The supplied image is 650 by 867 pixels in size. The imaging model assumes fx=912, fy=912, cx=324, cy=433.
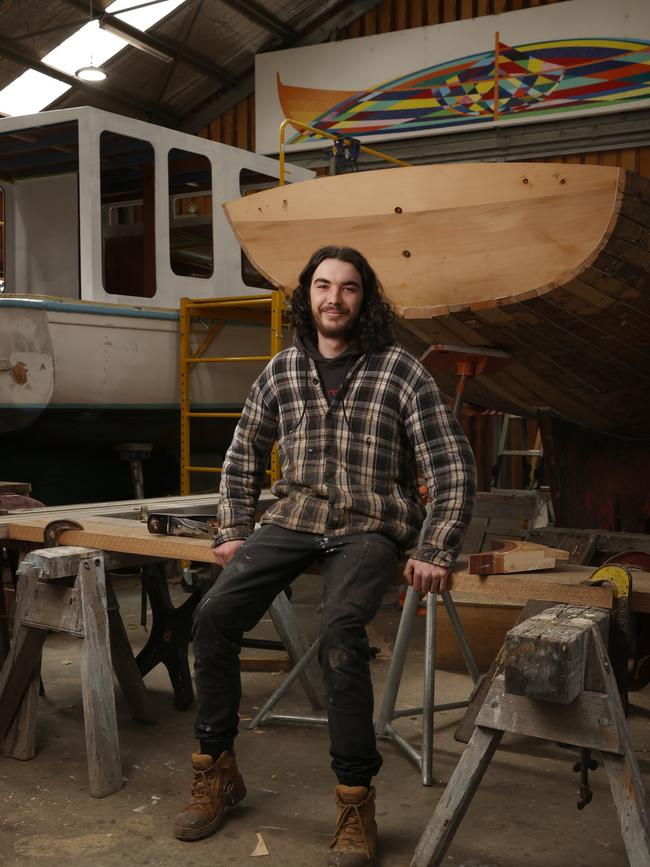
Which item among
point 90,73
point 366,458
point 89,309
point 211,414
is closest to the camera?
point 366,458

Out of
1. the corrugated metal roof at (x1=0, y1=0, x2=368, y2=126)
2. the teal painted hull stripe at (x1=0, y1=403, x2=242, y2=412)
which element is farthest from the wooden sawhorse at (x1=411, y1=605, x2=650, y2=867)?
the corrugated metal roof at (x1=0, y1=0, x2=368, y2=126)

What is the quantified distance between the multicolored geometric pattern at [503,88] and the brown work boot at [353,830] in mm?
7760

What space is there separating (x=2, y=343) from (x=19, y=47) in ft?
18.7

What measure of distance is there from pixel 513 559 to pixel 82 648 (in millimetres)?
1253

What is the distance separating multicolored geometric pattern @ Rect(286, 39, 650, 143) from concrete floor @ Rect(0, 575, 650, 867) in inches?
282

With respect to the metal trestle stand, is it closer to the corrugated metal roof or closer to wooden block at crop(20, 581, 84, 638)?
wooden block at crop(20, 581, 84, 638)

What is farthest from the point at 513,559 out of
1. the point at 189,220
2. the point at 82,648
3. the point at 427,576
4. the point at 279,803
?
the point at 189,220

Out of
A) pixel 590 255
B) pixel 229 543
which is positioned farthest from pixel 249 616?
pixel 590 255

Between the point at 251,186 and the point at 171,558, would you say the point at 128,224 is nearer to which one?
the point at 251,186

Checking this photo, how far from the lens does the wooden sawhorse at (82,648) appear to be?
2.57 m

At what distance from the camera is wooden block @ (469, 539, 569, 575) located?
2.16 metres

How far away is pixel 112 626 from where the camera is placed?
304 centimetres

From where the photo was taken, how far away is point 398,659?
9.34ft

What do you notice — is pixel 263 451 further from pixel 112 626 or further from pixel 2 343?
pixel 2 343
